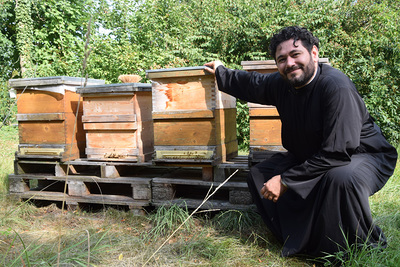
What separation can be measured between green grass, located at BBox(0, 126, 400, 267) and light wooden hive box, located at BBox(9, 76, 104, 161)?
0.68 meters

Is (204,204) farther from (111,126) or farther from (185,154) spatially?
(111,126)

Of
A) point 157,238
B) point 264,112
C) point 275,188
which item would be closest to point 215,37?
point 264,112

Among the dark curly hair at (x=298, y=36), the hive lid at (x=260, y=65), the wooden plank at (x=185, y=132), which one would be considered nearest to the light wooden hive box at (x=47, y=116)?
the wooden plank at (x=185, y=132)

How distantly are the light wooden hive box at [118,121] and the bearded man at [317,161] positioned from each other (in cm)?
134

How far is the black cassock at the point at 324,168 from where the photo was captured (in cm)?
244

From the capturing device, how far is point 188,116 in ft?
11.2

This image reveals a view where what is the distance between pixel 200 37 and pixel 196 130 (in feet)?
15.2

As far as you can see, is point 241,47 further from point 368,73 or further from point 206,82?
point 206,82

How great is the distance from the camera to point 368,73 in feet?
21.7

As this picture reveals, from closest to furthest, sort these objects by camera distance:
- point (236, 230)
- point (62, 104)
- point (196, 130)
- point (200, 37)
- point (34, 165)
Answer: point (236, 230) → point (196, 130) → point (62, 104) → point (34, 165) → point (200, 37)

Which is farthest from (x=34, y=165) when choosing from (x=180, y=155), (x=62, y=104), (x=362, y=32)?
(x=362, y=32)

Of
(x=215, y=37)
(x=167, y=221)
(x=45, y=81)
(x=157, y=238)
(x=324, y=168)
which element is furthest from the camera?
(x=215, y=37)

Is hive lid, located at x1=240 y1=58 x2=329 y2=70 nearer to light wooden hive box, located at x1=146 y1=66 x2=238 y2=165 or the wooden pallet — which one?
light wooden hive box, located at x1=146 y1=66 x2=238 y2=165

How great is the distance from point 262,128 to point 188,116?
72 cm
